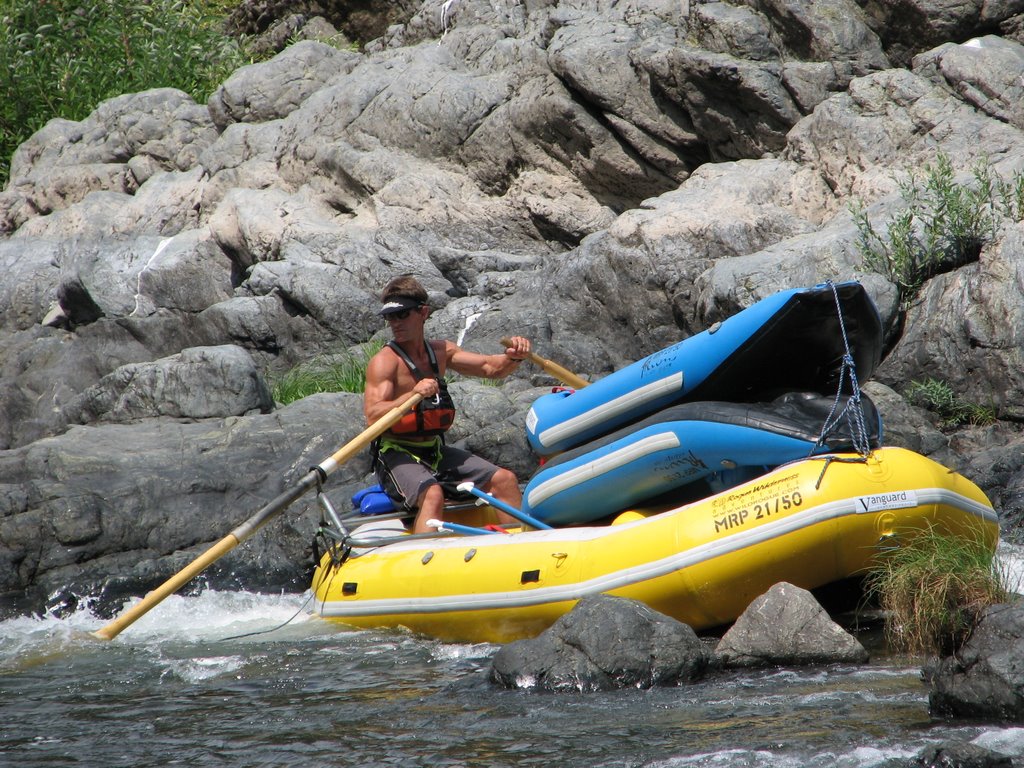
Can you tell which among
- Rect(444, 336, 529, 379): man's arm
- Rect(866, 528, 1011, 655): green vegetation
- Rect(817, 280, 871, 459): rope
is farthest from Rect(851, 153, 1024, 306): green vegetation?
Rect(866, 528, 1011, 655): green vegetation

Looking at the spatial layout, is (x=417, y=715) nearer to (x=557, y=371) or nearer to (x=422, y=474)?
(x=422, y=474)

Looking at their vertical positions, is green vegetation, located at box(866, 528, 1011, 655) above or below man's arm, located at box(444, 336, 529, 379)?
below

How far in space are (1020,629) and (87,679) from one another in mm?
3659

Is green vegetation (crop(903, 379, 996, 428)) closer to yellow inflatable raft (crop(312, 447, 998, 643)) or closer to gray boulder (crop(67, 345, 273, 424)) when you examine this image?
yellow inflatable raft (crop(312, 447, 998, 643))

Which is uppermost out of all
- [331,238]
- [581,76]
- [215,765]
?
[581,76]

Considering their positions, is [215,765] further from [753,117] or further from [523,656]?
[753,117]

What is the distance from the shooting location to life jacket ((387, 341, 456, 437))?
6145mm

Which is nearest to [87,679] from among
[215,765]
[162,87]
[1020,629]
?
[215,765]

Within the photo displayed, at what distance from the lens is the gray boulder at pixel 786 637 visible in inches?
165

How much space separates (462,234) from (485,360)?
496 cm

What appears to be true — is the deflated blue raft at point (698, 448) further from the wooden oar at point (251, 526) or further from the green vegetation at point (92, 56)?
the green vegetation at point (92, 56)

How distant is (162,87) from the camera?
15.7m

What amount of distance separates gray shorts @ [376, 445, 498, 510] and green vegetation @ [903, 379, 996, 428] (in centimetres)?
342

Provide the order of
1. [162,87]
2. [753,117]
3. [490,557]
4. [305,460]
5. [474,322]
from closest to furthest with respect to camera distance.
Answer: [490,557] → [305,460] → [474,322] → [753,117] → [162,87]
